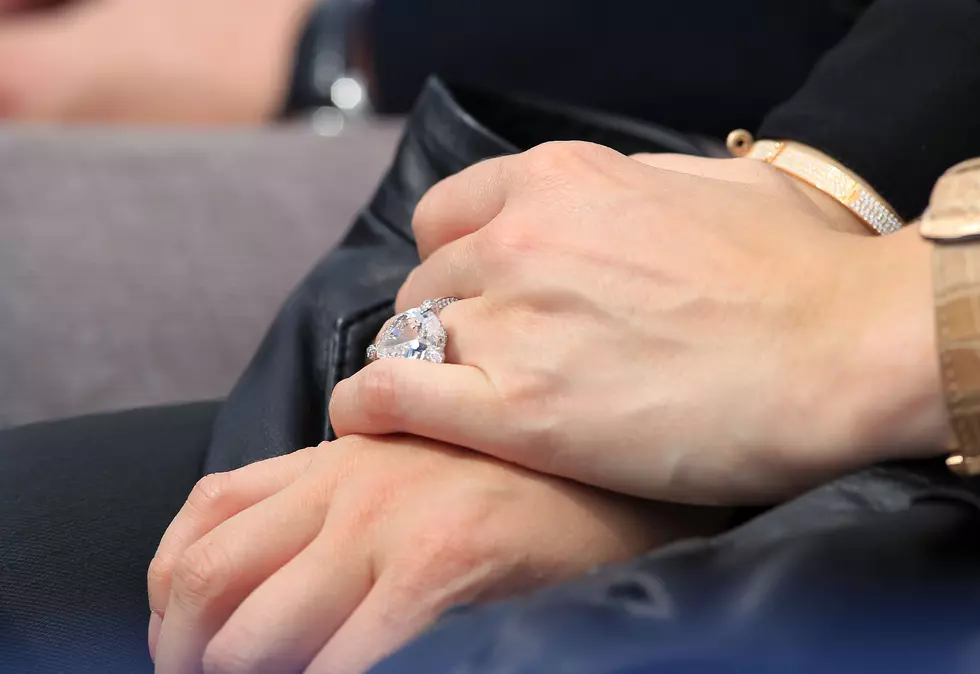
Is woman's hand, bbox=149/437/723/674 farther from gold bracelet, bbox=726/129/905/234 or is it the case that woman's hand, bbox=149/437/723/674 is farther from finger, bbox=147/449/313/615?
gold bracelet, bbox=726/129/905/234

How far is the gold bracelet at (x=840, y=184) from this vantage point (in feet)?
1.80

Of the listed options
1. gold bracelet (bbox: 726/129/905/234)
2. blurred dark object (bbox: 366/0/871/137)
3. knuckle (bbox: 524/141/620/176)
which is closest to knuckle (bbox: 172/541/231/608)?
knuckle (bbox: 524/141/620/176)

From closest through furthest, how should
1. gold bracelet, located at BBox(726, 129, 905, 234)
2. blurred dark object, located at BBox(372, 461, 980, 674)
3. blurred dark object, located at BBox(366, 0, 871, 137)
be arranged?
blurred dark object, located at BBox(372, 461, 980, 674)
gold bracelet, located at BBox(726, 129, 905, 234)
blurred dark object, located at BBox(366, 0, 871, 137)

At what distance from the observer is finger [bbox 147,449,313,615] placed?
421mm

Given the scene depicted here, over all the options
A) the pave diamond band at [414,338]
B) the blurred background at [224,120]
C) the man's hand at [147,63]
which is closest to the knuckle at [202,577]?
the pave diamond band at [414,338]

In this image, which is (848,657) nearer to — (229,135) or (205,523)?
(205,523)

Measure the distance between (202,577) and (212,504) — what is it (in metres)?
0.05

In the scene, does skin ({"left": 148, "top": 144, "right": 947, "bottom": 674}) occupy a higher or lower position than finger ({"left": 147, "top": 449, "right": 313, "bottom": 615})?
higher

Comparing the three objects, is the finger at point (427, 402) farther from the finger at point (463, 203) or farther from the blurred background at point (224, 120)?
the blurred background at point (224, 120)

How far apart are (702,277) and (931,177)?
257 mm

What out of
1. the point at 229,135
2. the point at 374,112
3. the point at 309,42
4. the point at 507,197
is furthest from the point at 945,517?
the point at 309,42

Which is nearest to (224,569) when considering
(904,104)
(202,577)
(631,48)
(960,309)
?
(202,577)

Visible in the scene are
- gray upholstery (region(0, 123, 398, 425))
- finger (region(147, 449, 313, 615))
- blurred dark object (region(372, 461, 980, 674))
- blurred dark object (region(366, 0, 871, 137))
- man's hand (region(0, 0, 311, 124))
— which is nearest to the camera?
blurred dark object (region(372, 461, 980, 674))

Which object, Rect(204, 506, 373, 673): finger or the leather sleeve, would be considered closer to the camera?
Rect(204, 506, 373, 673): finger
